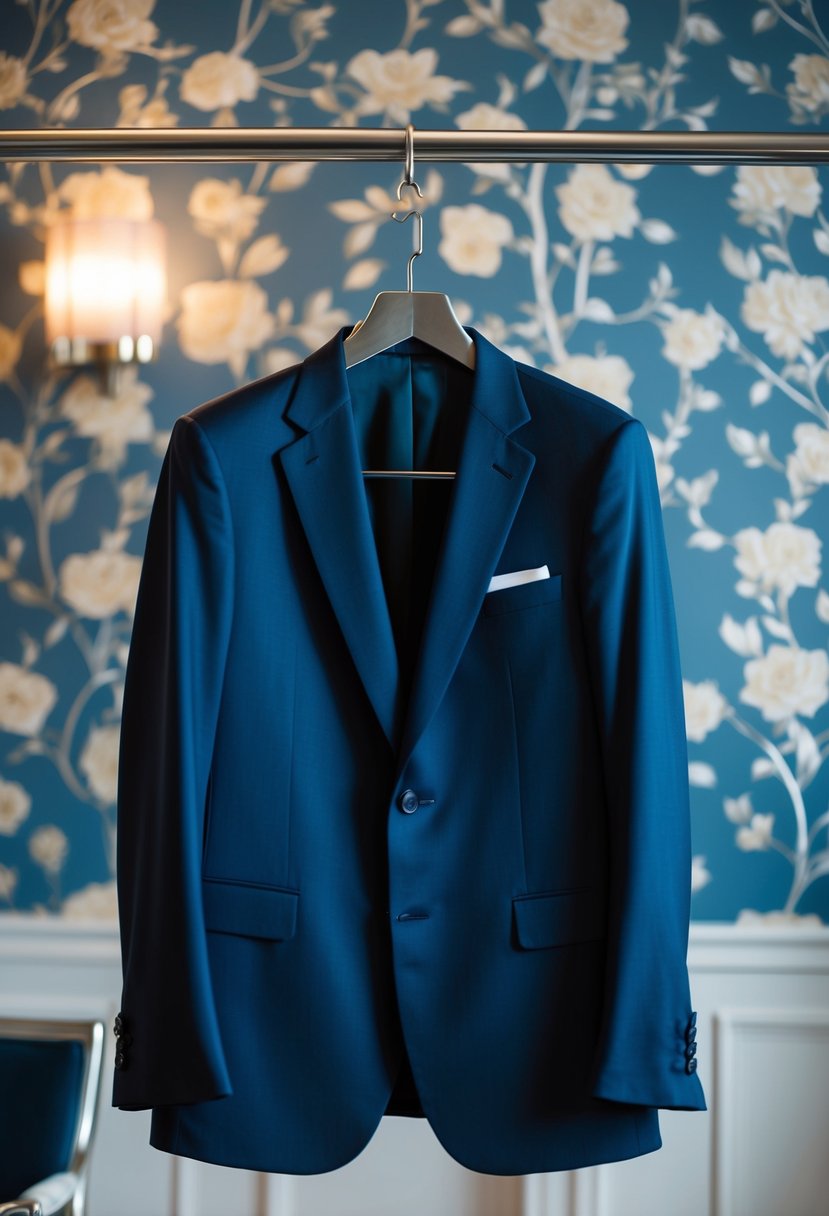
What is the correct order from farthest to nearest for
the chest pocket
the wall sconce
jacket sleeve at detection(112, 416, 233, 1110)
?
the wall sconce < the chest pocket < jacket sleeve at detection(112, 416, 233, 1110)

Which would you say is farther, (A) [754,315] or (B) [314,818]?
(A) [754,315]

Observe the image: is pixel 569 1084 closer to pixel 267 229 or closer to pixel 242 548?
pixel 242 548

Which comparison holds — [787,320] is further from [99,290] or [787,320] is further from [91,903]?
[91,903]

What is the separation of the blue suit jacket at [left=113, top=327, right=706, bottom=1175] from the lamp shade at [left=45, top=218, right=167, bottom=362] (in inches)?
38.3

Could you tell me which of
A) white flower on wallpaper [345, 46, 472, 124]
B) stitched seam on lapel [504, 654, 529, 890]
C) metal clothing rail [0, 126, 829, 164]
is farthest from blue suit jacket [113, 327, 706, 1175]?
white flower on wallpaper [345, 46, 472, 124]

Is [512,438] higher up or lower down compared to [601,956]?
higher up

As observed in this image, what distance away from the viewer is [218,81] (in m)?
2.14

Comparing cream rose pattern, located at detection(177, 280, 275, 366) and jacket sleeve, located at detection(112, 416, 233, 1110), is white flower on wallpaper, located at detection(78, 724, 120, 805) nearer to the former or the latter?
cream rose pattern, located at detection(177, 280, 275, 366)

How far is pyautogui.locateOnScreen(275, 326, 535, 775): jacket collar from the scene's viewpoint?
3.77 ft

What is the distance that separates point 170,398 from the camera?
2148 mm

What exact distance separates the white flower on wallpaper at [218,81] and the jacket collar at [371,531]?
1.17 meters

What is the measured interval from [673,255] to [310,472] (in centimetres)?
123

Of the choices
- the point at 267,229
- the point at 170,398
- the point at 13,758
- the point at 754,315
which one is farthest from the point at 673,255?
the point at 13,758

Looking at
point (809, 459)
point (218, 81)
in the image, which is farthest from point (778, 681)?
point (218, 81)
